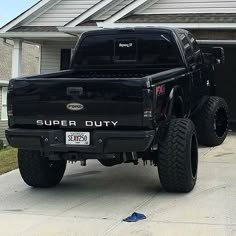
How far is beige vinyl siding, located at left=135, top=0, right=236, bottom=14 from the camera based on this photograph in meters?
14.5

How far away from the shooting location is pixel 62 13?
1830 centimetres

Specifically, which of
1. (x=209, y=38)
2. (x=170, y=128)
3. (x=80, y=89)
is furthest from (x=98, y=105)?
(x=209, y=38)

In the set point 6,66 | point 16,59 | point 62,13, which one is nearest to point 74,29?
point 62,13

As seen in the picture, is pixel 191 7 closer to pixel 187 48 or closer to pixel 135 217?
pixel 187 48

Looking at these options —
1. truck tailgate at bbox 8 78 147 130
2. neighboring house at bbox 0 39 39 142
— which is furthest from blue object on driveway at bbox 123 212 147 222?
neighboring house at bbox 0 39 39 142

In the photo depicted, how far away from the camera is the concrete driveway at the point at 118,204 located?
5.69 meters

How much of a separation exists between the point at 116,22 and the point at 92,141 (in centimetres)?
840

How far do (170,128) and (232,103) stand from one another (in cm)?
1158

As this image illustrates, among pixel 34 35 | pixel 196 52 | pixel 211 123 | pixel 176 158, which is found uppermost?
pixel 196 52

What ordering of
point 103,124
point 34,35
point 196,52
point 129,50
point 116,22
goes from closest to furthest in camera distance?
1. point 103,124
2. point 129,50
3. point 196,52
4. point 116,22
5. point 34,35

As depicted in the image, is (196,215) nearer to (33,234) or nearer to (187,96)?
(33,234)

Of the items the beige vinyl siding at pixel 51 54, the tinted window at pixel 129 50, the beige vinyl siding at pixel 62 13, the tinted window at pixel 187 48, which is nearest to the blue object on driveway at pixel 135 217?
the tinted window at pixel 129 50

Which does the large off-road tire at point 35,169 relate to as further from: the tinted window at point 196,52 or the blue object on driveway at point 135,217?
the tinted window at point 196,52

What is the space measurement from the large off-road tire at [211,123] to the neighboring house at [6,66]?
12.0 metres
